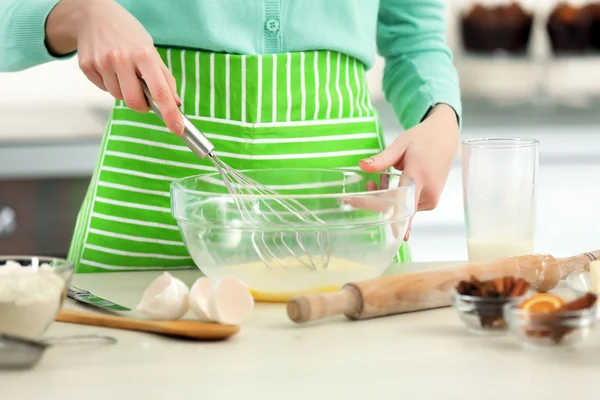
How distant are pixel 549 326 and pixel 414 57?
661mm

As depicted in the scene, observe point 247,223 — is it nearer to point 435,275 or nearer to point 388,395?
point 435,275

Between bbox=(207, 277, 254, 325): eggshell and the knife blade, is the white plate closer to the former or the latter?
bbox=(207, 277, 254, 325): eggshell

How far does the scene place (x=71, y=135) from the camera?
185 cm

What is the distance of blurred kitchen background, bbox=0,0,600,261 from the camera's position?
183cm

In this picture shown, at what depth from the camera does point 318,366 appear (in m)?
0.68

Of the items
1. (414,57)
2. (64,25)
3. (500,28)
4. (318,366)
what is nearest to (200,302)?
(318,366)

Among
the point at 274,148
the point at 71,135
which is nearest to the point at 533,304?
the point at 274,148

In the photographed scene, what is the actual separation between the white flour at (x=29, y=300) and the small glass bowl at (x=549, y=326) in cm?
33

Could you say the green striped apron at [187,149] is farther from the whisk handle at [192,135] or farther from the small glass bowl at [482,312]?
the small glass bowl at [482,312]

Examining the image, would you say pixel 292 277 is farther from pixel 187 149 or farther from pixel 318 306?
pixel 187 149

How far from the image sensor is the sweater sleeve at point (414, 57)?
123cm

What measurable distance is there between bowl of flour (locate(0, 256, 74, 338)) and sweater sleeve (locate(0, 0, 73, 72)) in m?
0.39

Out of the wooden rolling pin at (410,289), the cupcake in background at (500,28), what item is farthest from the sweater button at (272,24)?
the cupcake in background at (500,28)

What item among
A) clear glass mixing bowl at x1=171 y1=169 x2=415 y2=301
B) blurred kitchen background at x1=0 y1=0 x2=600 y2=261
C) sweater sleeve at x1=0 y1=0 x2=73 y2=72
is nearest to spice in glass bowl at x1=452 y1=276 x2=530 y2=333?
clear glass mixing bowl at x1=171 y1=169 x2=415 y2=301
